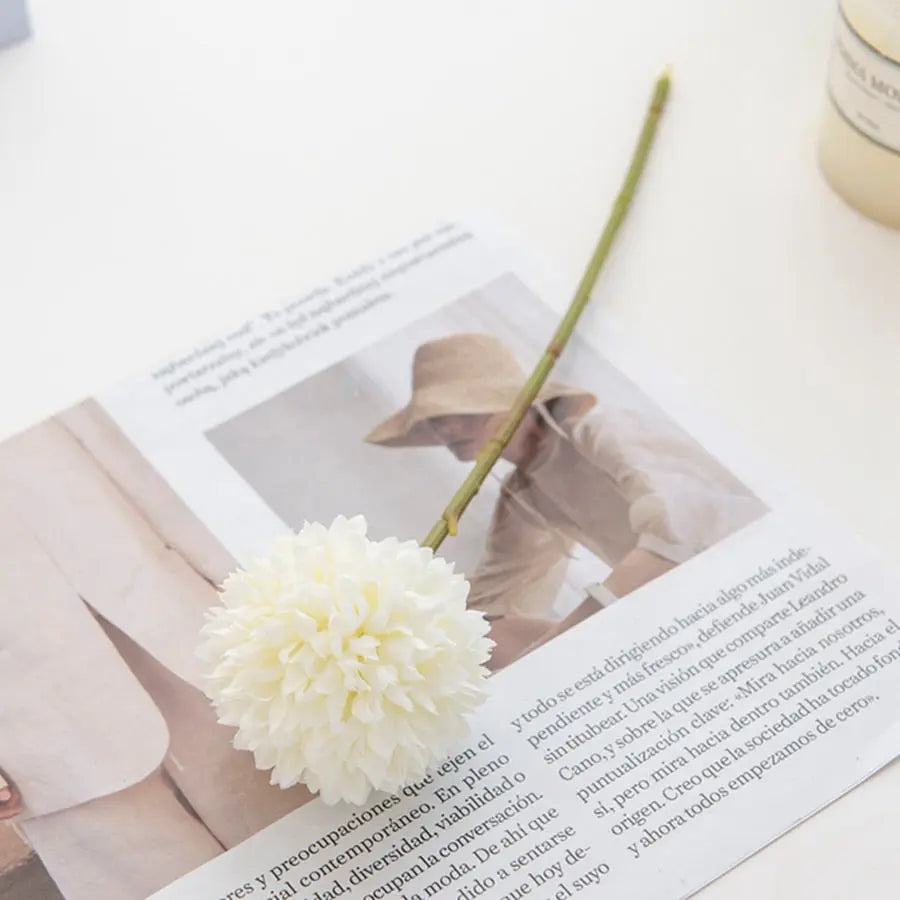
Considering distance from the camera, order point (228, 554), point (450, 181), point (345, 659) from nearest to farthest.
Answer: point (345, 659)
point (228, 554)
point (450, 181)

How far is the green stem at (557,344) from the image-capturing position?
444mm

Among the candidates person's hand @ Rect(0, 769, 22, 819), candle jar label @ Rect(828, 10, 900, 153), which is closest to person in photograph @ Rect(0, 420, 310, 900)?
person's hand @ Rect(0, 769, 22, 819)

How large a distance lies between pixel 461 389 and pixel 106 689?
179mm

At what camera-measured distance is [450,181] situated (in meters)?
0.57

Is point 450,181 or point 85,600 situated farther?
point 450,181

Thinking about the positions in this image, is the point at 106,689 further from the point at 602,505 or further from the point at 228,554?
the point at 602,505

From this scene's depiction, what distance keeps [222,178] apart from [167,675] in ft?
0.78

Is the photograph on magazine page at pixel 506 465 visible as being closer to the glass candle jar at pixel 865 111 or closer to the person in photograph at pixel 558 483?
the person in photograph at pixel 558 483

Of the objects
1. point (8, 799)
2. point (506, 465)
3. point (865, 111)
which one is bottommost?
point (8, 799)

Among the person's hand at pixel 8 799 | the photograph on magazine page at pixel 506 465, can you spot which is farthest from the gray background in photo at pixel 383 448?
the person's hand at pixel 8 799

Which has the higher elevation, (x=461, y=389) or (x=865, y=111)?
(x=865, y=111)

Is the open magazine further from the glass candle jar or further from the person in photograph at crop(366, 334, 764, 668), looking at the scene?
the glass candle jar

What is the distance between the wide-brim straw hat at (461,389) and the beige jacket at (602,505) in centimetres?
2

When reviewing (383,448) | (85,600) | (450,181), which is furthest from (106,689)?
(450,181)
